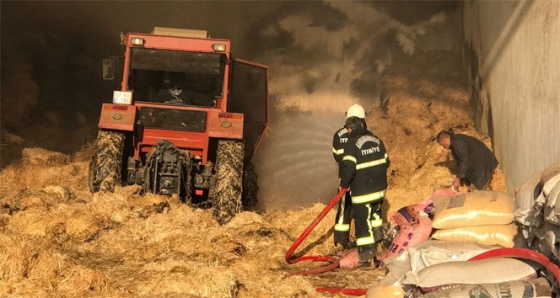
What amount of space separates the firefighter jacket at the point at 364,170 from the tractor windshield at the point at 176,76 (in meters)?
3.27

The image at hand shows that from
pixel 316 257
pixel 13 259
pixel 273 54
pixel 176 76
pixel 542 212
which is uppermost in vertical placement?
pixel 273 54

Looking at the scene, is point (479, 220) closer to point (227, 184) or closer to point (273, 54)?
point (227, 184)

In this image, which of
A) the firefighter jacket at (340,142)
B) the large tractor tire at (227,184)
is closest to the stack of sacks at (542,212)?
the firefighter jacket at (340,142)

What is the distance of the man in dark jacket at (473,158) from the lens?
37.2 ft

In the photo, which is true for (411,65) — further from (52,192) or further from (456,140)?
(52,192)

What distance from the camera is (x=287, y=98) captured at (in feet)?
57.4

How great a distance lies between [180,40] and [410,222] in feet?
15.8

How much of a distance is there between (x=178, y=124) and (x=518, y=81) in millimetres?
4664

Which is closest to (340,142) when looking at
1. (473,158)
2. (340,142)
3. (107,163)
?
(340,142)

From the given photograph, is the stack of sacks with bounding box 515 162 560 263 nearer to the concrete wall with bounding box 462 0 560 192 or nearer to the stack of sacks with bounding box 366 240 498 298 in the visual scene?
the stack of sacks with bounding box 366 240 498 298

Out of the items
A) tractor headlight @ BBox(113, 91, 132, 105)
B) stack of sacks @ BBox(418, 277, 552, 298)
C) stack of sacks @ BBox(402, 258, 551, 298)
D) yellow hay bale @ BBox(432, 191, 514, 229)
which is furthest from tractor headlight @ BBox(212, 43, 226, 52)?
stack of sacks @ BBox(418, 277, 552, 298)

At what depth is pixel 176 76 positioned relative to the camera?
40.8ft

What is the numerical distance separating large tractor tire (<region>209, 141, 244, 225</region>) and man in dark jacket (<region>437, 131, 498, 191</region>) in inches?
109

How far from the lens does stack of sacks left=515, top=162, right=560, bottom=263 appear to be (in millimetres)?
5996
